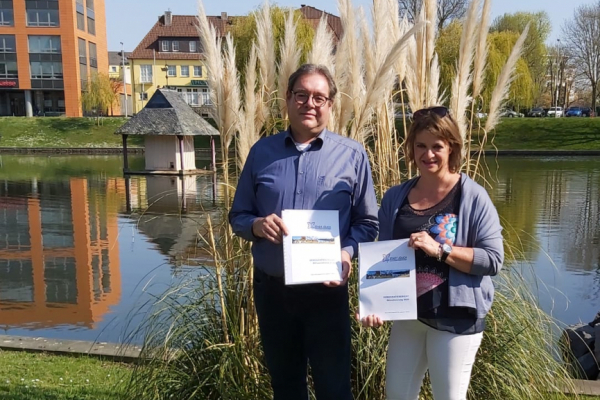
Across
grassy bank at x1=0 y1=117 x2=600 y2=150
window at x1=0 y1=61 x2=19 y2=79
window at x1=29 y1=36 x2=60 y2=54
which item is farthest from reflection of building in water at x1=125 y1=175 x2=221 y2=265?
window at x1=0 y1=61 x2=19 y2=79

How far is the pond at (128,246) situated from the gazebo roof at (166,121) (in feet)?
13.8

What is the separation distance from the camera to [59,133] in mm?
42750

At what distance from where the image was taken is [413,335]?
2533mm

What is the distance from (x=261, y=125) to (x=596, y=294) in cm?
560

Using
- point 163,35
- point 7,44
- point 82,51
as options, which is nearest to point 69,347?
point 7,44

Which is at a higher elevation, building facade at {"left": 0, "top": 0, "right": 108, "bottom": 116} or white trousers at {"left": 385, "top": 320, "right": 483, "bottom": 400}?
building facade at {"left": 0, "top": 0, "right": 108, "bottom": 116}

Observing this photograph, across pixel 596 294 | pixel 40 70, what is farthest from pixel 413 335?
pixel 40 70

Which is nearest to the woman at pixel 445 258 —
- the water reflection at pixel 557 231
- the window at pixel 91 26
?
the water reflection at pixel 557 231

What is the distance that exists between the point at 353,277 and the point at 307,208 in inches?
40.7

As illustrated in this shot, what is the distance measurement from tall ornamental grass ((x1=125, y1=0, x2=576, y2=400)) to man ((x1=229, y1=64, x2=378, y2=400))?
613mm

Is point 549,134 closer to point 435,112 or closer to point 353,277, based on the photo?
point 353,277

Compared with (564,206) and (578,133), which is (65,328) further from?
(578,133)

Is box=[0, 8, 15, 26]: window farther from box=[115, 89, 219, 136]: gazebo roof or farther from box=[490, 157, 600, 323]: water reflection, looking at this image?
box=[490, 157, 600, 323]: water reflection

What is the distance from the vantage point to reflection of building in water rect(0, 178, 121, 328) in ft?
22.4
